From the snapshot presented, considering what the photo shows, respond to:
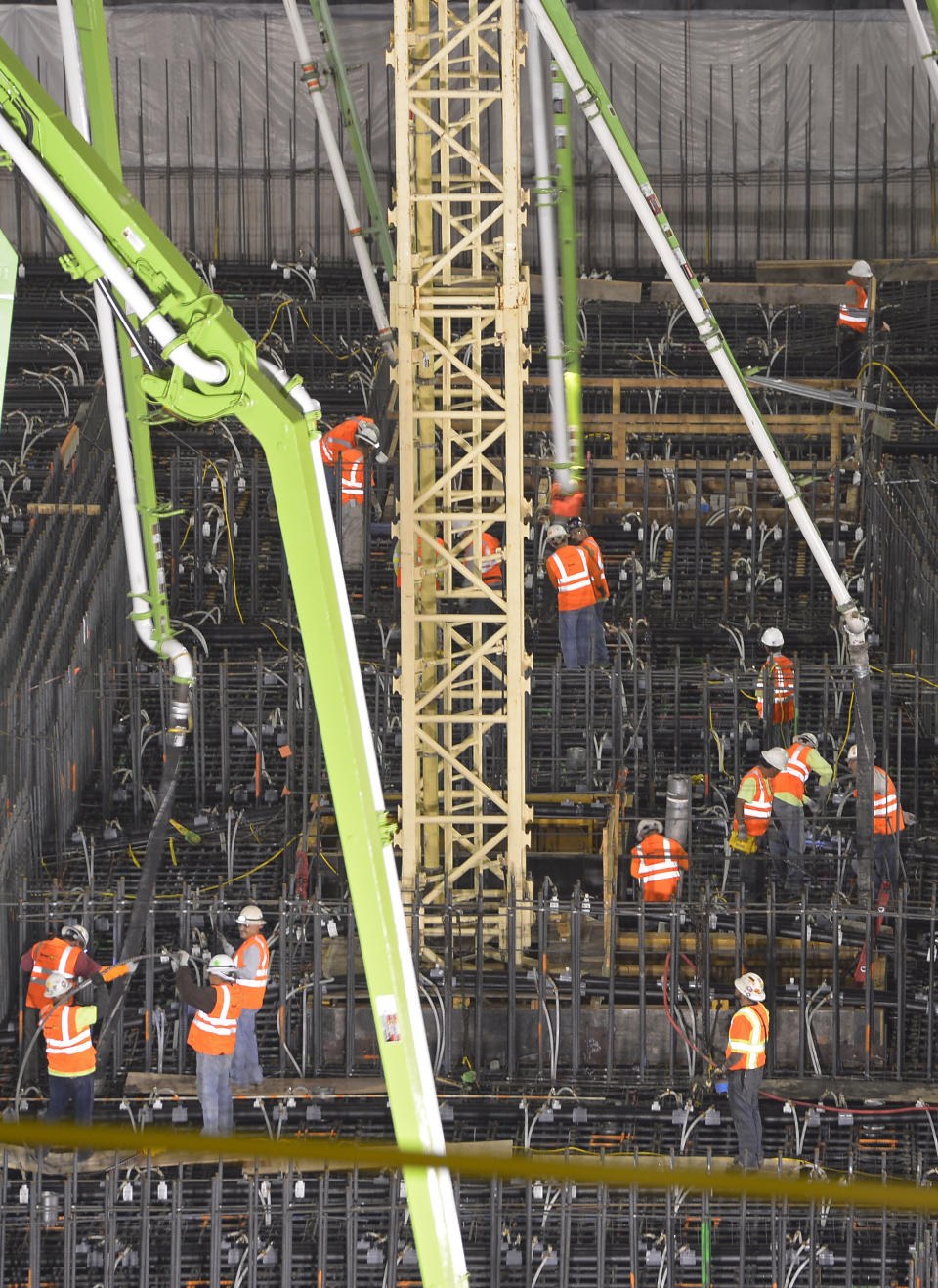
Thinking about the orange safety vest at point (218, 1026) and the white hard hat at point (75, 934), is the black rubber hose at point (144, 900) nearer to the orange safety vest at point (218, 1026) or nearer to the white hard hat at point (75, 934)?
the white hard hat at point (75, 934)

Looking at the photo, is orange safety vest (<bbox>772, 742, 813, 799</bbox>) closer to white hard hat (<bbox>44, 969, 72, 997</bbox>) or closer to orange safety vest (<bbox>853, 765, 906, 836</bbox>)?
orange safety vest (<bbox>853, 765, 906, 836</bbox>)

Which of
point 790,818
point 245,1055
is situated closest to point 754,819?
point 790,818

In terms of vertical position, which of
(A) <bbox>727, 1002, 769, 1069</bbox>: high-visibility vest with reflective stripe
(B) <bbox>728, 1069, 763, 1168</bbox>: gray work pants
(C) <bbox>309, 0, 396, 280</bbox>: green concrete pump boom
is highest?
(C) <bbox>309, 0, 396, 280</bbox>: green concrete pump boom

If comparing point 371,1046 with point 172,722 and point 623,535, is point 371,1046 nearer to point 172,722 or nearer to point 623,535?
point 172,722

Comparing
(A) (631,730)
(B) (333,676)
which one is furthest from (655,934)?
(B) (333,676)

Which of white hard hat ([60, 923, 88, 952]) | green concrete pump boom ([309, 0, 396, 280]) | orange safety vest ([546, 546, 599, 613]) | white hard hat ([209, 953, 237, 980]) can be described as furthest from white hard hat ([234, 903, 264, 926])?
green concrete pump boom ([309, 0, 396, 280])

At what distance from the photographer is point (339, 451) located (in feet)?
65.3

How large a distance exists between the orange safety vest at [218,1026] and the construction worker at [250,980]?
1.04 feet

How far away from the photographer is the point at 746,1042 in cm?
1303

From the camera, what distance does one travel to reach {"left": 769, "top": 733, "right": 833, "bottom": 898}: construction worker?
642 inches

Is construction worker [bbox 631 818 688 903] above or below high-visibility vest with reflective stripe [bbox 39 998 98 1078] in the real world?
above

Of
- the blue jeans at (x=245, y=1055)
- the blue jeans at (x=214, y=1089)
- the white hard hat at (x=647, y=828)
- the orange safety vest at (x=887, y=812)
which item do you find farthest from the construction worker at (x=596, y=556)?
the blue jeans at (x=214, y=1089)

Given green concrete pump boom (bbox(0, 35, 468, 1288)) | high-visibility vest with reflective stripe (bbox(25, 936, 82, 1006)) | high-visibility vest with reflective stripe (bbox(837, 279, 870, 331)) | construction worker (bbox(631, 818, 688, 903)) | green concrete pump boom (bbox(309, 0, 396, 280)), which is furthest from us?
high-visibility vest with reflective stripe (bbox(837, 279, 870, 331))

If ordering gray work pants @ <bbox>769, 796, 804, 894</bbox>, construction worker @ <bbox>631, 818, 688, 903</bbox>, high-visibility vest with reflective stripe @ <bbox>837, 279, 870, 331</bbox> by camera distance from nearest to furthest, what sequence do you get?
construction worker @ <bbox>631, 818, 688, 903</bbox> < gray work pants @ <bbox>769, 796, 804, 894</bbox> < high-visibility vest with reflective stripe @ <bbox>837, 279, 870, 331</bbox>
